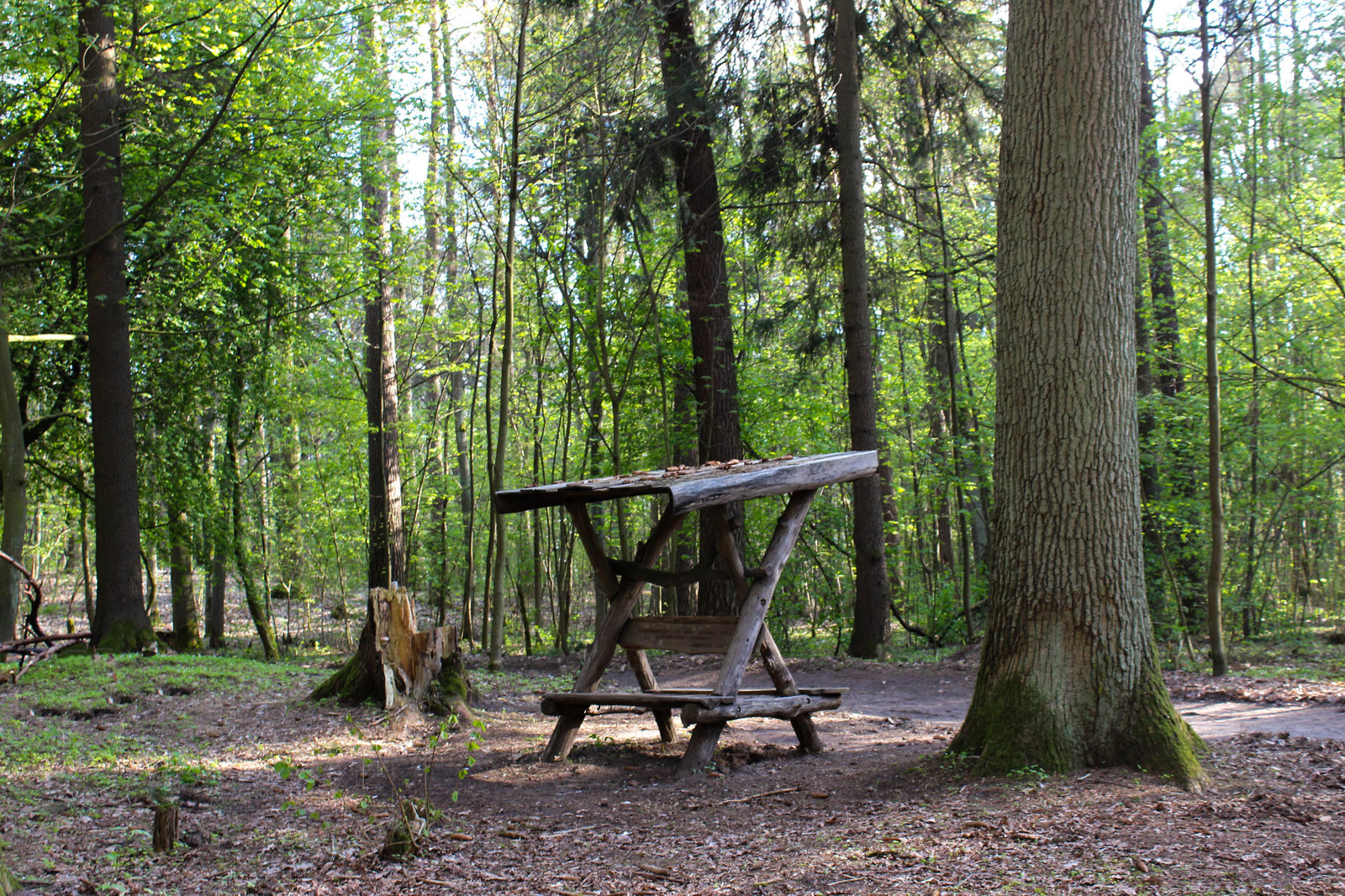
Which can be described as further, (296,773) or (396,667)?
(396,667)

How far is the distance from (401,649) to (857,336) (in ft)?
22.3

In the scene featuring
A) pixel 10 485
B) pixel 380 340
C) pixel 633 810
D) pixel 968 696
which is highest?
pixel 380 340

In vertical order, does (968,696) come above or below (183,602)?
below

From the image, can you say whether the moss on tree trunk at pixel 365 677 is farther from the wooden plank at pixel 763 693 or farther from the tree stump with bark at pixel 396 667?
the wooden plank at pixel 763 693

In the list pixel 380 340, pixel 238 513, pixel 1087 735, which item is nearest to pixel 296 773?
pixel 1087 735

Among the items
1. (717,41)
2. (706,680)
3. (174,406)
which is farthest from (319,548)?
(717,41)

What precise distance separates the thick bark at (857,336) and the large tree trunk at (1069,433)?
6325 millimetres

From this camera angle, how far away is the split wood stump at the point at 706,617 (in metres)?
5.60

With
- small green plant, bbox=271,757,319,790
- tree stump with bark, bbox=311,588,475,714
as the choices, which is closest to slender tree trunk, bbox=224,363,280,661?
tree stump with bark, bbox=311,588,475,714

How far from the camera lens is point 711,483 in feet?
17.2

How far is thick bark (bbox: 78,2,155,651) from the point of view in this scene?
10727mm

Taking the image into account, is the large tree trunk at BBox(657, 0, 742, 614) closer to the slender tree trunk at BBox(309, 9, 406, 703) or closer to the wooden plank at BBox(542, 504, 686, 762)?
the slender tree trunk at BBox(309, 9, 406, 703)

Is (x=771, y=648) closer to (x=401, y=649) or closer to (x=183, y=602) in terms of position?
(x=401, y=649)

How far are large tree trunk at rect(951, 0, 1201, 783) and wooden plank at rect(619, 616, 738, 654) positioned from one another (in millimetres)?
1840
